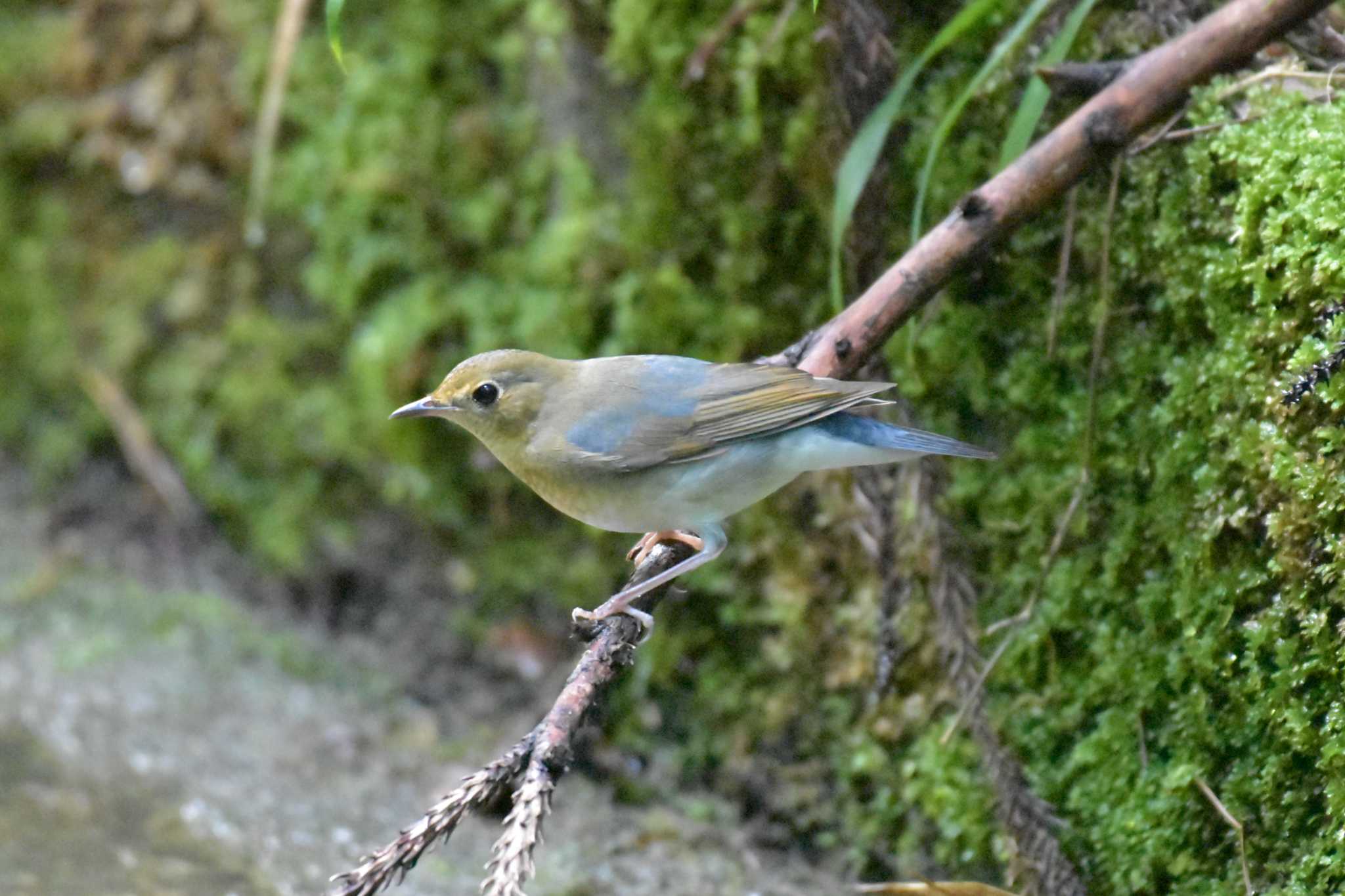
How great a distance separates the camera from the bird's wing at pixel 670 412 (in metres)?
3.12

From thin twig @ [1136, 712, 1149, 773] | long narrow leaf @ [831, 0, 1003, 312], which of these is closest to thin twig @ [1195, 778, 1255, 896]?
thin twig @ [1136, 712, 1149, 773]

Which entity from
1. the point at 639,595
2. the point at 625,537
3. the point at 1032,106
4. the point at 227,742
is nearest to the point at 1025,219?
the point at 1032,106

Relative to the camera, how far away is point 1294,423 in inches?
104

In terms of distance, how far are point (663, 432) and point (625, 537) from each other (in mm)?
1195

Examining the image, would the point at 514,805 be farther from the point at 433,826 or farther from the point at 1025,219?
the point at 1025,219

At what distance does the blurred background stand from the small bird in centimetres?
36

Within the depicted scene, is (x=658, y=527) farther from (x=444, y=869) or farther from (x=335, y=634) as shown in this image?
(x=335, y=634)

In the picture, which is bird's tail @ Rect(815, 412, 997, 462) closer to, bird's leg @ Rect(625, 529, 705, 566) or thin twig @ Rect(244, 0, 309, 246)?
bird's leg @ Rect(625, 529, 705, 566)

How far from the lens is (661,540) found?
3605mm

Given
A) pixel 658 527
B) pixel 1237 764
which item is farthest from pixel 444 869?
pixel 1237 764

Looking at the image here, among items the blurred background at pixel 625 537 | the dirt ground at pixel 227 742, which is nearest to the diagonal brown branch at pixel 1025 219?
the blurred background at pixel 625 537

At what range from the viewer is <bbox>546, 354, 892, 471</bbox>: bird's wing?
3.12 metres

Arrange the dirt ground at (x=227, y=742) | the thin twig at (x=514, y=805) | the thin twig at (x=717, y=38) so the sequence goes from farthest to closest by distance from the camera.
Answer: the thin twig at (x=717, y=38) → the dirt ground at (x=227, y=742) → the thin twig at (x=514, y=805)

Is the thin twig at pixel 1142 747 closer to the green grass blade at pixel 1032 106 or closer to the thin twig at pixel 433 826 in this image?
the green grass blade at pixel 1032 106
